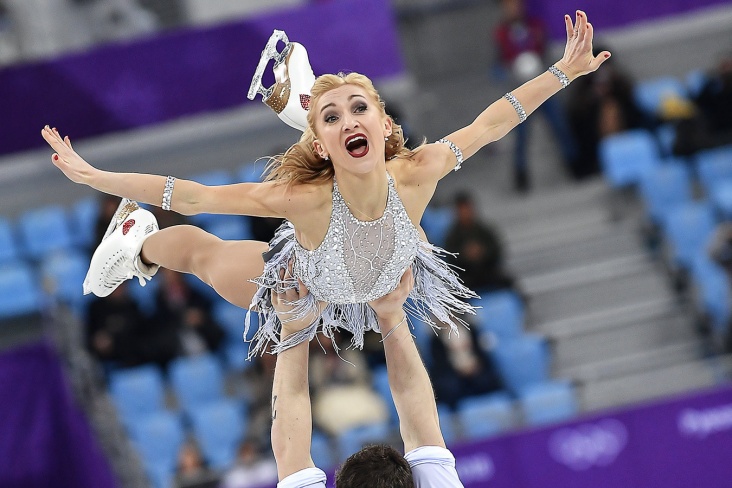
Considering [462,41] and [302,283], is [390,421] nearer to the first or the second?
[302,283]

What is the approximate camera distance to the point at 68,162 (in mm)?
3662

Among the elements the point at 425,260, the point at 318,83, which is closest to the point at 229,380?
the point at 425,260

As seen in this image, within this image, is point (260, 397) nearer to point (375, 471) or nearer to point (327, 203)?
point (327, 203)

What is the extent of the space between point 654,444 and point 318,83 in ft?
12.3

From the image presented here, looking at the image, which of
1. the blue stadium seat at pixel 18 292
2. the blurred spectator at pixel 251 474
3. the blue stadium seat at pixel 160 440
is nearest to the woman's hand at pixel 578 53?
the blurred spectator at pixel 251 474

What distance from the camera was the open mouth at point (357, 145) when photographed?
354 cm

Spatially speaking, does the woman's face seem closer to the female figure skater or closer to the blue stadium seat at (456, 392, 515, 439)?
the female figure skater

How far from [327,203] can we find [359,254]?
0.67ft

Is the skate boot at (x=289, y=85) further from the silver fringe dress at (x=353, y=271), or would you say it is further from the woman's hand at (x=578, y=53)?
the woman's hand at (x=578, y=53)

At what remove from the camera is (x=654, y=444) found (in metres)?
6.60

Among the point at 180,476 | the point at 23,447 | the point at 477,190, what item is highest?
the point at 477,190

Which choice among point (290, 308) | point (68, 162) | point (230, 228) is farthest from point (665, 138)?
point (68, 162)

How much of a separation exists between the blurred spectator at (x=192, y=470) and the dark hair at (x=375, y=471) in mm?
3173

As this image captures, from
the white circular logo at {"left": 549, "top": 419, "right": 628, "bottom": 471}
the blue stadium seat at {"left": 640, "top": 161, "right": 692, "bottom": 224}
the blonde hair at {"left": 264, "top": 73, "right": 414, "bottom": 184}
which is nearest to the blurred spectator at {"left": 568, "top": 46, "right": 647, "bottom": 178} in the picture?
the blue stadium seat at {"left": 640, "top": 161, "right": 692, "bottom": 224}
